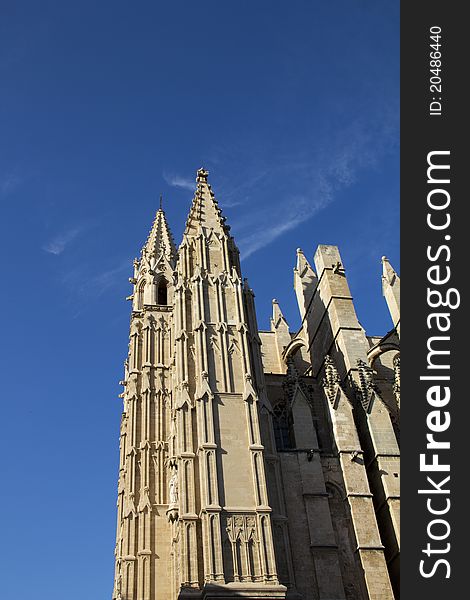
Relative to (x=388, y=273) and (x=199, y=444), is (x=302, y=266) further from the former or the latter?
(x=199, y=444)

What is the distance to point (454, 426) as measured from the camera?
10078 millimetres

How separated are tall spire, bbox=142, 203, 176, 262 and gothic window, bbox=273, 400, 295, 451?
1457 cm

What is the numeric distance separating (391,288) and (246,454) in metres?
16.4

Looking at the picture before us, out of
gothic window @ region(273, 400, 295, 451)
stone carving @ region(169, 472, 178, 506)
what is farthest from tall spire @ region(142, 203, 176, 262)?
stone carving @ region(169, 472, 178, 506)

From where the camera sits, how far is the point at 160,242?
39.8 meters

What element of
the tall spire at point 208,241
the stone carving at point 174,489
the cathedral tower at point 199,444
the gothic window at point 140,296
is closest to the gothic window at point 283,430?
the cathedral tower at point 199,444

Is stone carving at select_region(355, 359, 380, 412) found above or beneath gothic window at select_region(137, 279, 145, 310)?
beneath

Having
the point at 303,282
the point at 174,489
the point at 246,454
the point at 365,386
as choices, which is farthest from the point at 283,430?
the point at 303,282

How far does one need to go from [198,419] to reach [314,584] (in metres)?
5.75

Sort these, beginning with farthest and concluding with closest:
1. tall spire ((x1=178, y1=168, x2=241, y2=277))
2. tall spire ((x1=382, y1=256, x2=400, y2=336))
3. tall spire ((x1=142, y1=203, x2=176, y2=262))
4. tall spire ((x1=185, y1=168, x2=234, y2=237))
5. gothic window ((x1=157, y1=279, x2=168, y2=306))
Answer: tall spire ((x1=142, y1=203, x2=176, y2=262))
gothic window ((x1=157, y1=279, x2=168, y2=306))
tall spire ((x1=382, y1=256, x2=400, y2=336))
tall spire ((x1=185, y1=168, x2=234, y2=237))
tall spire ((x1=178, y1=168, x2=241, y2=277))

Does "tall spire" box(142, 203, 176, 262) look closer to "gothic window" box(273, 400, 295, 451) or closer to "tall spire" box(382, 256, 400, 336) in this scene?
"tall spire" box(382, 256, 400, 336)

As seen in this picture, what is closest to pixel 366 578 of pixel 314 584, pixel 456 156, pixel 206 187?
pixel 314 584

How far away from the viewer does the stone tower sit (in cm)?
1834

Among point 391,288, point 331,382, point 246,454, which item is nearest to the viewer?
point 246,454
